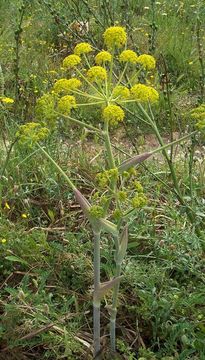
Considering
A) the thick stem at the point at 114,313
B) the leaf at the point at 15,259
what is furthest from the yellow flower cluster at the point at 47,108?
the leaf at the point at 15,259

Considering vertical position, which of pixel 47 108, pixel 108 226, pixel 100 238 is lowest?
pixel 100 238

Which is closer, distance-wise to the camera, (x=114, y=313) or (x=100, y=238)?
(x=114, y=313)

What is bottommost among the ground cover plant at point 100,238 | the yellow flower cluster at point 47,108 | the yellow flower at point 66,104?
the ground cover plant at point 100,238

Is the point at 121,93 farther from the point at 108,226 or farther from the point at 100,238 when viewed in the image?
the point at 100,238

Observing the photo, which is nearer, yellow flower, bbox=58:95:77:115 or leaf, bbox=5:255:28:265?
yellow flower, bbox=58:95:77:115

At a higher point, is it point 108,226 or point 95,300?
point 108,226

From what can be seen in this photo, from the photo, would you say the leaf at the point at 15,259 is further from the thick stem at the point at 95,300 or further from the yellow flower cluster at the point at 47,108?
the yellow flower cluster at the point at 47,108

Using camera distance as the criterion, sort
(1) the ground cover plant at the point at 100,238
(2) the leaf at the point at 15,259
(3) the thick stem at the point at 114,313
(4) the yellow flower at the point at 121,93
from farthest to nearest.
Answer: (2) the leaf at the point at 15,259 < (3) the thick stem at the point at 114,313 < (1) the ground cover plant at the point at 100,238 < (4) the yellow flower at the point at 121,93

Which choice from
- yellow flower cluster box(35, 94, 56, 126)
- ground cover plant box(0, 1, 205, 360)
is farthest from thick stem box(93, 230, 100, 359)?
yellow flower cluster box(35, 94, 56, 126)

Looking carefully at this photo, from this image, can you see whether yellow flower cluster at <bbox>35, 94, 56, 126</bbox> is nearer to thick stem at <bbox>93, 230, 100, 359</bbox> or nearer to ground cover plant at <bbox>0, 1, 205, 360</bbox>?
ground cover plant at <bbox>0, 1, 205, 360</bbox>

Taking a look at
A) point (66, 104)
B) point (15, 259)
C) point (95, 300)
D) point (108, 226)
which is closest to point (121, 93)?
point (66, 104)

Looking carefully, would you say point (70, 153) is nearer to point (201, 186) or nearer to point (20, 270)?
point (201, 186)

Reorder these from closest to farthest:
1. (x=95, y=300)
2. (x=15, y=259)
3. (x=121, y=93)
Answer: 1. (x=121, y=93)
2. (x=95, y=300)
3. (x=15, y=259)

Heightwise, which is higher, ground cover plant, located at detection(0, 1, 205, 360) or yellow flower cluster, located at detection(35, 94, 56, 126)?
yellow flower cluster, located at detection(35, 94, 56, 126)
